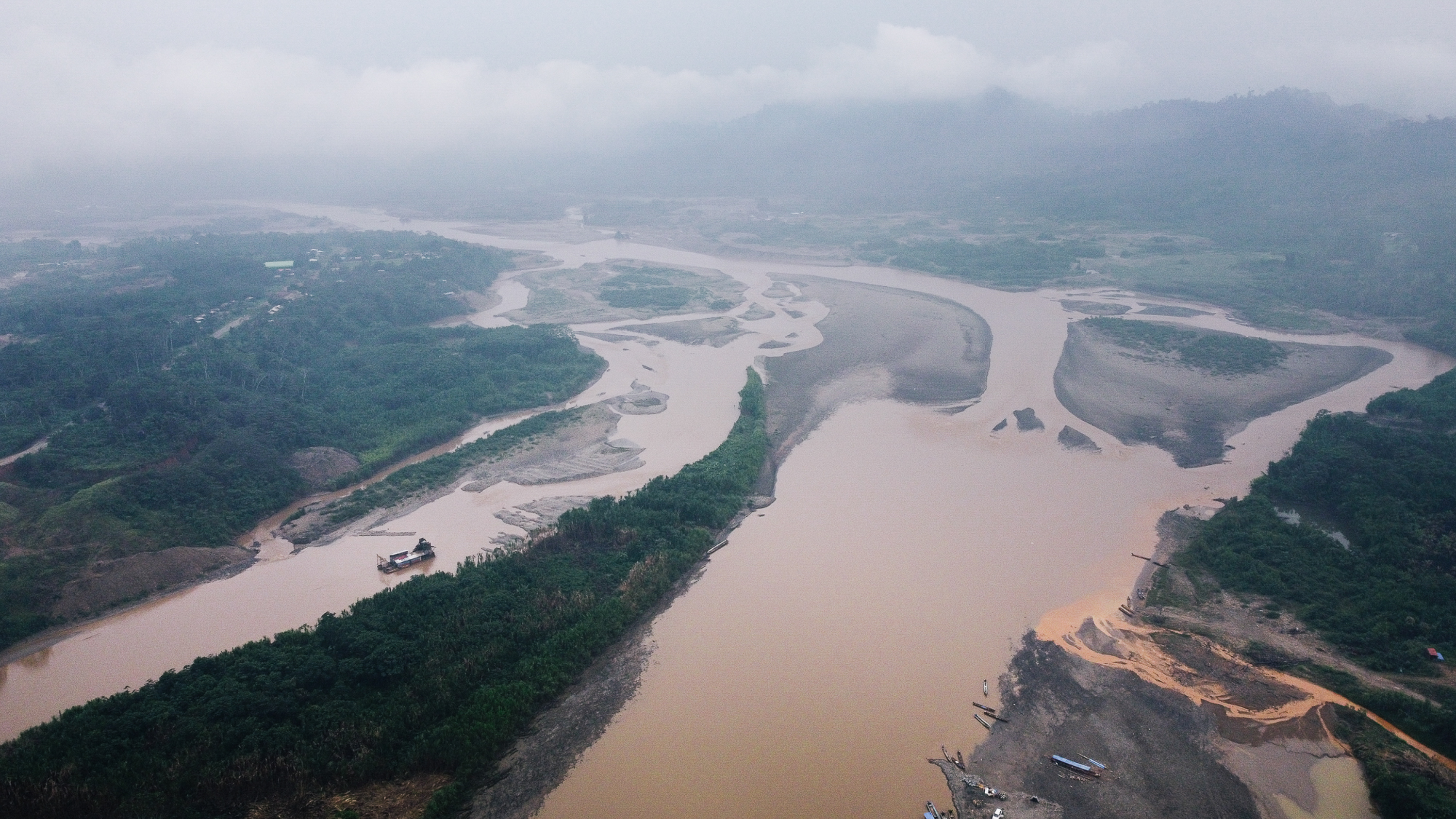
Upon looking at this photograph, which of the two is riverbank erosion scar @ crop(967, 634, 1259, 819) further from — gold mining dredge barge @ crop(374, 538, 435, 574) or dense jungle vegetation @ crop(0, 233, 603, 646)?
dense jungle vegetation @ crop(0, 233, 603, 646)

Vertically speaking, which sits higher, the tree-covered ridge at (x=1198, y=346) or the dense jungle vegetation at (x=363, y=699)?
the tree-covered ridge at (x=1198, y=346)

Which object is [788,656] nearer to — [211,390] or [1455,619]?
[1455,619]

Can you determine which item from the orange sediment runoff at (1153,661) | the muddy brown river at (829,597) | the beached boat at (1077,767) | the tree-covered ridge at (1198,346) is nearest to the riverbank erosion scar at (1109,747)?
the beached boat at (1077,767)

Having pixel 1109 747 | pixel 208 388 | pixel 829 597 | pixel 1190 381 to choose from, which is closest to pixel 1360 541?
pixel 1109 747

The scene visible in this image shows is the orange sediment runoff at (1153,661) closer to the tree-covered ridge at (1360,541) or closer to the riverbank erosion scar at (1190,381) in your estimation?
the tree-covered ridge at (1360,541)

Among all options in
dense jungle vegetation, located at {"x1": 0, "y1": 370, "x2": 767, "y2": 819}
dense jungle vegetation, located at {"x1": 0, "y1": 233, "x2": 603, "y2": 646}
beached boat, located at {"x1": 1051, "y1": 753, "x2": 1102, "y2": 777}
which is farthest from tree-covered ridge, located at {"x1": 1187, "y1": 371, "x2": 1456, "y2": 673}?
dense jungle vegetation, located at {"x1": 0, "y1": 233, "x2": 603, "y2": 646}

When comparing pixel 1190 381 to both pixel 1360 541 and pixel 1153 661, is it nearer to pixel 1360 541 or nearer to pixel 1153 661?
pixel 1360 541
